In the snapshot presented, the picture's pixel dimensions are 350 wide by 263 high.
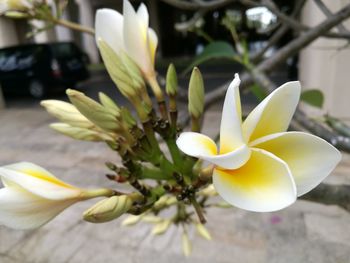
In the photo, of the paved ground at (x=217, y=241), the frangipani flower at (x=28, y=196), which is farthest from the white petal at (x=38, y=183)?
the paved ground at (x=217, y=241)

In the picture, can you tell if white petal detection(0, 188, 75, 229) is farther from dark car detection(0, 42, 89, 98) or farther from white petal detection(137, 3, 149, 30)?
dark car detection(0, 42, 89, 98)

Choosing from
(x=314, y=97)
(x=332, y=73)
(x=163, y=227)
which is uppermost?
(x=314, y=97)

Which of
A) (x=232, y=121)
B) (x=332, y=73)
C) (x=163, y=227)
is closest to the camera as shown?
(x=232, y=121)

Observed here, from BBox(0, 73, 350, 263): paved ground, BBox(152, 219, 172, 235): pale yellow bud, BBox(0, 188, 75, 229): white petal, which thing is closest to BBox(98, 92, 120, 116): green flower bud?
BBox(0, 188, 75, 229): white petal

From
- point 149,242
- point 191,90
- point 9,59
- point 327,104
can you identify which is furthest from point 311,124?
point 9,59

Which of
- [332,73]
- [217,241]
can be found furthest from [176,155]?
[332,73]

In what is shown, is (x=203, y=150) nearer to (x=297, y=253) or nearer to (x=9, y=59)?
(x=297, y=253)

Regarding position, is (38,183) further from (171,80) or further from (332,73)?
(332,73)

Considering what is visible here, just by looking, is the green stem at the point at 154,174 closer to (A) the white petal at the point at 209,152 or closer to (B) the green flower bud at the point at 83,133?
(B) the green flower bud at the point at 83,133

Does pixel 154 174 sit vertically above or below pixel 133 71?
below
